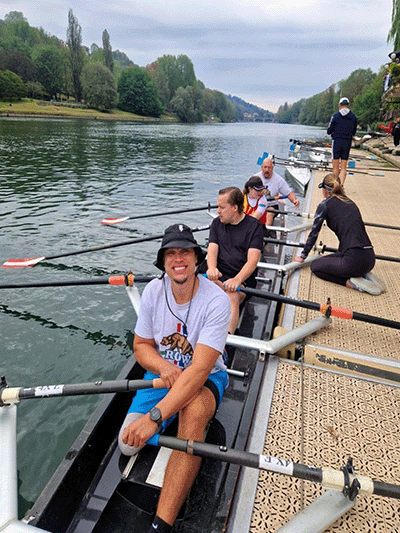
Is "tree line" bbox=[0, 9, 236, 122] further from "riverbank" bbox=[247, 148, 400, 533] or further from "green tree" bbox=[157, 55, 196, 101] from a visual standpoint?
"riverbank" bbox=[247, 148, 400, 533]

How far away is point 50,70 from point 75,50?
7749 mm

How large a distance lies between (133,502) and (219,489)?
0.61 metres

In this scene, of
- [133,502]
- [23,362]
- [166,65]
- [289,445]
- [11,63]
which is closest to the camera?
[133,502]

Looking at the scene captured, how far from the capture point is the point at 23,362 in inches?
203

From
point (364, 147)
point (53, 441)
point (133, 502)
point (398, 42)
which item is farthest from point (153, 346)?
point (364, 147)

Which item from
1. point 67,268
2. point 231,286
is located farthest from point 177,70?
point 231,286

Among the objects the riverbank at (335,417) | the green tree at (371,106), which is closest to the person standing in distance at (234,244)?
the riverbank at (335,417)

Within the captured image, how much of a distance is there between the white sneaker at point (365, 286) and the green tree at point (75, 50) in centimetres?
9627

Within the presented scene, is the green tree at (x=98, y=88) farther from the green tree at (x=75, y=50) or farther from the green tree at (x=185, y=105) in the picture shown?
the green tree at (x=185, y=105)

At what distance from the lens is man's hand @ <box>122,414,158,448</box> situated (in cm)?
249

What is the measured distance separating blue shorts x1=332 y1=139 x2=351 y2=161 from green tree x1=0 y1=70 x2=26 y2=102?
249ft

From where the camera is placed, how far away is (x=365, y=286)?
18.6 feet

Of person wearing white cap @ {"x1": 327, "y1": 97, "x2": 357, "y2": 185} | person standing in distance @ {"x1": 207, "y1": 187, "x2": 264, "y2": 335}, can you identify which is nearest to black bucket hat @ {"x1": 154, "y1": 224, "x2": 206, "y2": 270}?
person standing in distance @ {"x1": 207, "y1": 187, "x2": 264, "y2": 335}

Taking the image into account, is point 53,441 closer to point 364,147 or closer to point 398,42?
point 398,42
